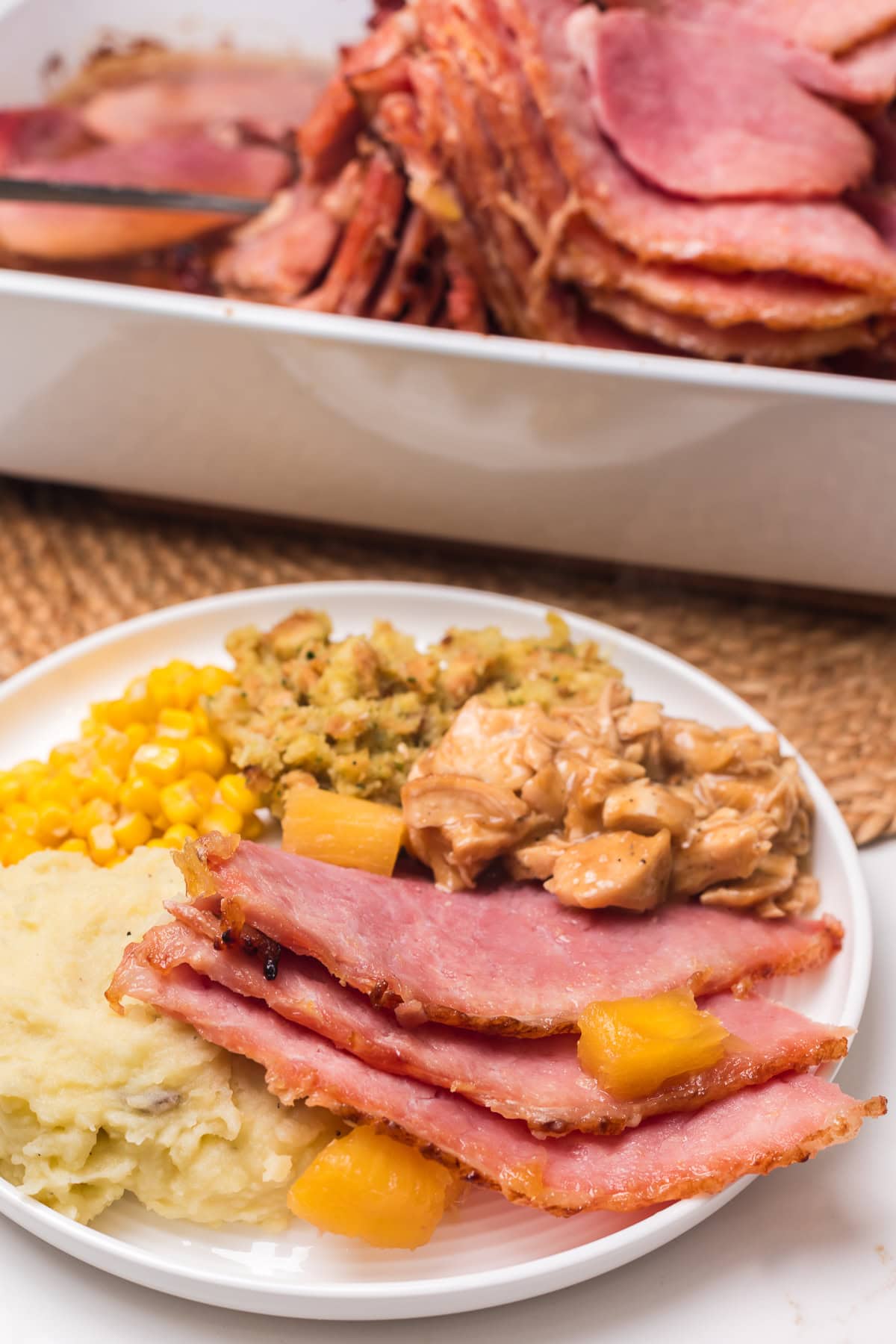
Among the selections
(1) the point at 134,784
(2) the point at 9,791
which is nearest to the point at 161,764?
(1) the point at 134,784

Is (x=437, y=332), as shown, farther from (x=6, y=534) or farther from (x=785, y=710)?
(x=6, y=534)

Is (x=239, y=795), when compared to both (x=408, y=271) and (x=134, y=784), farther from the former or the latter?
(x=408, y=271)

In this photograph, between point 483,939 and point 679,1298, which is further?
point 483,939

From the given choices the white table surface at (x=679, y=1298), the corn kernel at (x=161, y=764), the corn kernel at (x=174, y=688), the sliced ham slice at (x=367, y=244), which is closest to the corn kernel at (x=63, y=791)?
the corn kernel at (x=161, y=764)

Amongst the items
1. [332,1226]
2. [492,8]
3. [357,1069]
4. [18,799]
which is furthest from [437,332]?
[332,1226]

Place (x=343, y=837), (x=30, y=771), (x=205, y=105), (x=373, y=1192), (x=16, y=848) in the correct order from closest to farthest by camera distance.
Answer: (x=373, y=1192) < (x=343, y=837) < (x=16, y=848) < (x=30, y=771) < (x=205, y=105)

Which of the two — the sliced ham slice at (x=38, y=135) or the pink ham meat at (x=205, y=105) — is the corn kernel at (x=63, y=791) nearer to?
the sliced ham slice at (x=38, y=135)

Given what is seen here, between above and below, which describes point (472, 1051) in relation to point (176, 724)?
below
